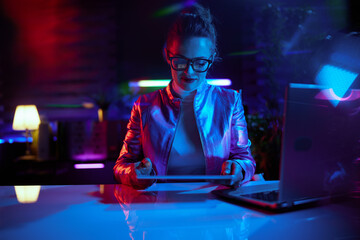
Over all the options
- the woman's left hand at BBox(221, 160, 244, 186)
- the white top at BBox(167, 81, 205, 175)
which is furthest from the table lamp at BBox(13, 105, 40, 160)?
the woman's left hand at BBox(221, 160, 244, 186)

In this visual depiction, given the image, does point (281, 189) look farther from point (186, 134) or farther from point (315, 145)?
point (186, 134)

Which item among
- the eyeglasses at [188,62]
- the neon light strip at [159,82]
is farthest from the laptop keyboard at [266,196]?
the neon light strip at [159,82]

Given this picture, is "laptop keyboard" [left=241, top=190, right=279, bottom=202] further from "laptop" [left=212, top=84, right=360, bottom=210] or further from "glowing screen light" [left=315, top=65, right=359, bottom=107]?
"glowing screen light" [left=315, top=65, right=359, bottom=107]

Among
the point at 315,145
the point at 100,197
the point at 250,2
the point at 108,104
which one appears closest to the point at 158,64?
the point at 108,104

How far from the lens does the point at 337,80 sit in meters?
0.70

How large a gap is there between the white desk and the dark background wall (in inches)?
92.4

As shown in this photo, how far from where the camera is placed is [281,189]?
2.00 ft

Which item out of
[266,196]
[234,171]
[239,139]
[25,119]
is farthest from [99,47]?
[266,196]

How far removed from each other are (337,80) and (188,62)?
669 millimetres

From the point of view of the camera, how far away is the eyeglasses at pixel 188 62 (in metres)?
1.21

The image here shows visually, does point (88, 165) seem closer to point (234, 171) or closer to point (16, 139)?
point (16, 139)

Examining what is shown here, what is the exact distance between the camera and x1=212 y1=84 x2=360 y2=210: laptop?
0.57 metres

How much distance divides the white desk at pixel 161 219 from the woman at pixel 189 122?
0.46 metres

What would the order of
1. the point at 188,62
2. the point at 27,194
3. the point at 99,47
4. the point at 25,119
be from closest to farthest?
the point at 27,194 < the point at 188,62 < the point at 25,119 < the point at 99,47
